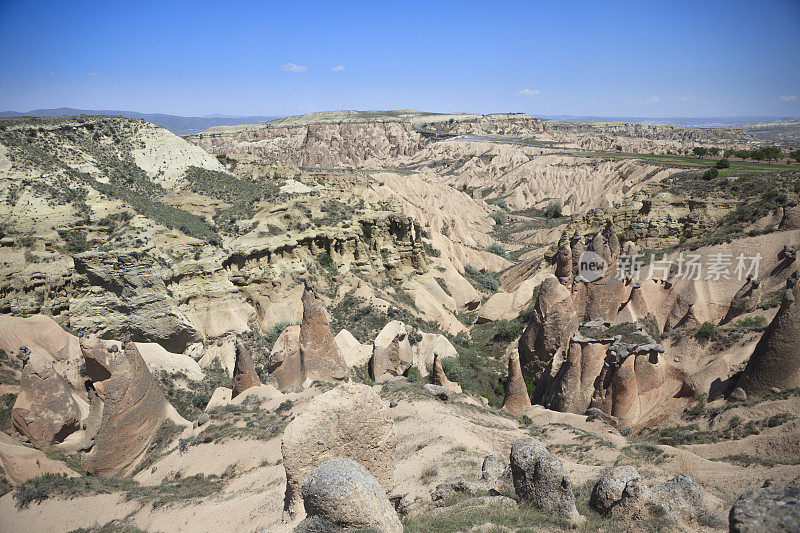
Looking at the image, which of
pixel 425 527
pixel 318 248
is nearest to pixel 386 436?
pixel 425 527

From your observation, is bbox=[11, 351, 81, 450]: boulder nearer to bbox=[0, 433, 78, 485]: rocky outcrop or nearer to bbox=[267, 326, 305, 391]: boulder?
bbox=[0, 433, 78, 485]: rocky outcrop

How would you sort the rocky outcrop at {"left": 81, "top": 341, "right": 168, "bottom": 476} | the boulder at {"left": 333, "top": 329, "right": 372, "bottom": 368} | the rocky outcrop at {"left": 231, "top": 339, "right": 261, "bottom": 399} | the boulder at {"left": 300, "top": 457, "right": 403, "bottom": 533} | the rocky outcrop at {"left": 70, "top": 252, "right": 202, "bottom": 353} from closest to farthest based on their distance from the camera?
the boulder at {"left": 300, "top": 457, "right": 403, "bottom": 533}, the rocky outcrop at {"left": 81, "top": 341, "right": 168, "bottom": 476}, the rocky outcrop at {"left": 231, "top": 339, "right": 261, "bottom": 399}, the rocky outcrop at {"left": 70, "top": 252, "right": 202, "bottom": 353}, the boulder at {"left": 333, "top": 329, "right": 372, "bottom": 368}

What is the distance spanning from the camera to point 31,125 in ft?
103

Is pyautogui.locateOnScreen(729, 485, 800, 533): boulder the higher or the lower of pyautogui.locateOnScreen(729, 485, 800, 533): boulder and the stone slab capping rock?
the higher

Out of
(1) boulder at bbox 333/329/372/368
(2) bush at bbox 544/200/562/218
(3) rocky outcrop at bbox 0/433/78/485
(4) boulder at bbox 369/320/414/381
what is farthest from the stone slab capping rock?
(2) bush at bbox 544/200/562/218

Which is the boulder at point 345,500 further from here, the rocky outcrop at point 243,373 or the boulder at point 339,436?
→ the rocky outcrop at point 243,373

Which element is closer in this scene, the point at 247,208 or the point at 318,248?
the point at 318,248

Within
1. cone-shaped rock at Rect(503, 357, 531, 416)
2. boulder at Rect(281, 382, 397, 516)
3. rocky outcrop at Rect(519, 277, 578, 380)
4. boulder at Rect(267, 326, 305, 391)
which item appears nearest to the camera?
boulder at Rect(281, 382, 397, 516)

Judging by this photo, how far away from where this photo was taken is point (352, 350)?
18531mm

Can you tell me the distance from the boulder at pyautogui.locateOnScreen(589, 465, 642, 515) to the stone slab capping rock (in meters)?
0.45

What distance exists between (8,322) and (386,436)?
628 inches

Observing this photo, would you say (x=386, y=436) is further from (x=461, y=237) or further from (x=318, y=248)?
(x=461, y=237)

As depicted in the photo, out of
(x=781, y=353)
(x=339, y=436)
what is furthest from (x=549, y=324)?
(x=339, y=436)

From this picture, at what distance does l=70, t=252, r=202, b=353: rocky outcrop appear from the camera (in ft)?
57.3
